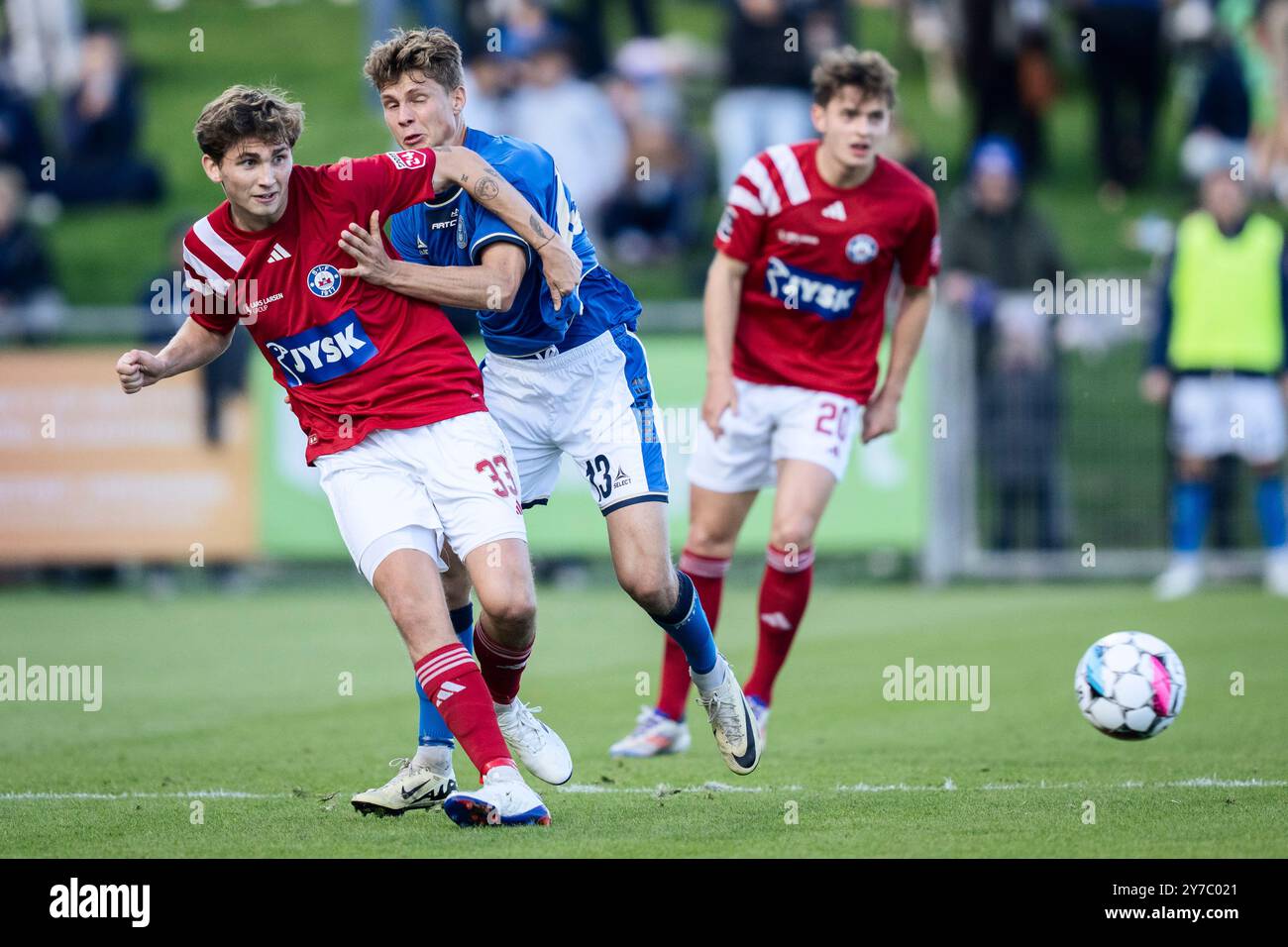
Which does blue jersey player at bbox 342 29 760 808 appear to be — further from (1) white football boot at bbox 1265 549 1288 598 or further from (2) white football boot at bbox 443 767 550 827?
(1) white football boot at bbox 1265 549 1288 598

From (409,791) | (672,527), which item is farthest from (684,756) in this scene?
(672,527)

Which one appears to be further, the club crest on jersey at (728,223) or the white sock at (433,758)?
the club crest on jersey at (728,223)

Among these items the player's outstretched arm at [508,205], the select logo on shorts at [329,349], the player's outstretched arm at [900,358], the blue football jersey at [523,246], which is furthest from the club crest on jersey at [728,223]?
the select logo on shorts at [329,349]

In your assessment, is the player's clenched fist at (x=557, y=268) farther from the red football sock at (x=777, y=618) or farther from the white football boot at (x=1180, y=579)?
the white football boot at (x=1180, y=579)

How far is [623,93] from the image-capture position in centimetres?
1797

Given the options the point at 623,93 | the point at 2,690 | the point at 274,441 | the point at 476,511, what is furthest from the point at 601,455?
the point at 623,93

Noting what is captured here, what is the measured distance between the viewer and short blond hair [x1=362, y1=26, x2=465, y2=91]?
6.21m

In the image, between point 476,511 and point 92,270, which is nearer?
point 476,511

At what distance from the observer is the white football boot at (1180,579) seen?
13672 mm

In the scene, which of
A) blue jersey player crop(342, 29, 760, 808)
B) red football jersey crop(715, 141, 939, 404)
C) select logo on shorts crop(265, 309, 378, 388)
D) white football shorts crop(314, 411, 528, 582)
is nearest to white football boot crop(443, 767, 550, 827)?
blue jersey player crop(342, 29, 760, 808)

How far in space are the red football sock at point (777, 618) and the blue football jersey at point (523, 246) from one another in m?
1.46
